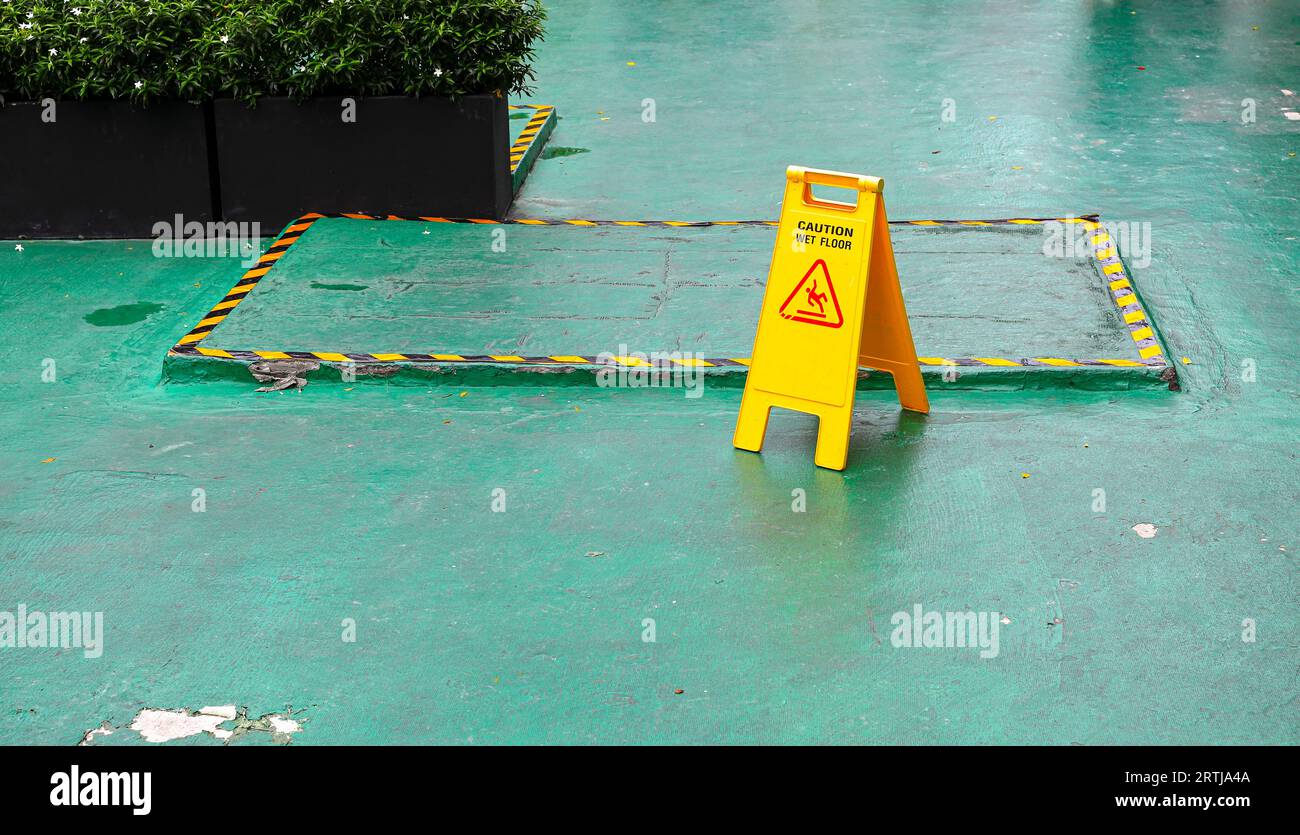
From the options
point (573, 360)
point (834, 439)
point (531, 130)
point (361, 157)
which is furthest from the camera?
point (531, 130)

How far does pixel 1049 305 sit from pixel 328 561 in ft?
14.6

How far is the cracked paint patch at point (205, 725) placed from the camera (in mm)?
4281

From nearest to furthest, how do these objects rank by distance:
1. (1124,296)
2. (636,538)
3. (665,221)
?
(636,538) → (1124,296) → (665,221)

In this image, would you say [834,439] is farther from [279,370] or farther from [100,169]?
[100,169]

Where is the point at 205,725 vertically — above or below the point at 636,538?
below

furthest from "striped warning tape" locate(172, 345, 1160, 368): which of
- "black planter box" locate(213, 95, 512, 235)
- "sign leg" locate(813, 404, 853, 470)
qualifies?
"black planter box" locate(213, 95, 512, 235)

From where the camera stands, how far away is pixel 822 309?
6141 millimetres

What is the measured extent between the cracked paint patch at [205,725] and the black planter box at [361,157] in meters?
5.48

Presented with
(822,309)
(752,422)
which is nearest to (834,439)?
(752,422)

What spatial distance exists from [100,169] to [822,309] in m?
5.77

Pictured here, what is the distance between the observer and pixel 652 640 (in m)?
4.78

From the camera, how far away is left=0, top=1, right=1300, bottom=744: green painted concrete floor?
4.45m

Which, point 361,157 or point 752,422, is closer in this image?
point 752,422

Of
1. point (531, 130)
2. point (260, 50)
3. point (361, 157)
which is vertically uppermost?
point (260, 50)
